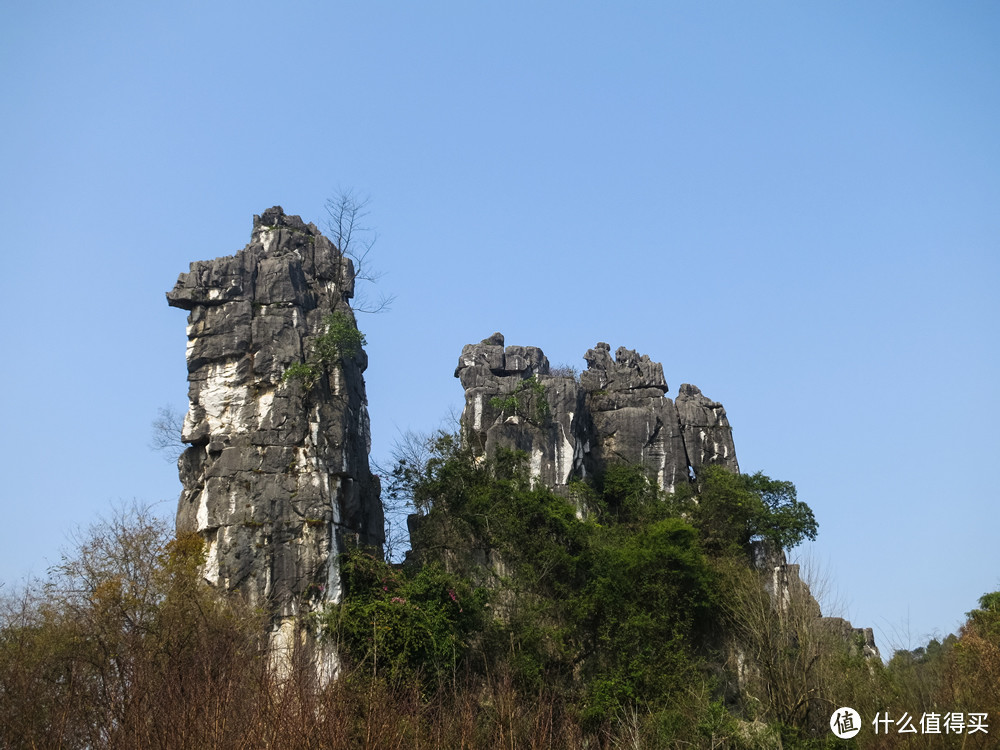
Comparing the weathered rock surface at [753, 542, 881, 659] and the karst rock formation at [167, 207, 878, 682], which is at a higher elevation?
the karst rock formation at [167, 207, 878, 682]

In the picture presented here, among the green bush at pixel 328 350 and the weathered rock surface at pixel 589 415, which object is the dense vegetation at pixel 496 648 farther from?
the green bush at pixel 328 350

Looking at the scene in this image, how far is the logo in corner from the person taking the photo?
2250 cm

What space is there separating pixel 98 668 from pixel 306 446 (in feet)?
26.9

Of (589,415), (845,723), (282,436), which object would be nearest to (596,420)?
(589,415)

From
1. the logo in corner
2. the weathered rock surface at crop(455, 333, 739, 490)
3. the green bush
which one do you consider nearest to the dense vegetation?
the logo in corner

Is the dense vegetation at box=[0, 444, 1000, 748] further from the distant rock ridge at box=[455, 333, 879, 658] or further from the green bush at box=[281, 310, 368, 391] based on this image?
the green bush at box=[281, 310, 368, 391]

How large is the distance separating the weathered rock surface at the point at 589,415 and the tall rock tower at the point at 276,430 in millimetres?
6425

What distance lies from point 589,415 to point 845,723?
1769 cm

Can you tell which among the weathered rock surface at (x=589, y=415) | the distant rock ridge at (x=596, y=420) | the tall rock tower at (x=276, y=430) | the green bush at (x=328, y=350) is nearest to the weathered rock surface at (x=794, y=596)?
the distant rock ridge at (x=596, y=420)

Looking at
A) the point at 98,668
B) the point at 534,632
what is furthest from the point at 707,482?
the point at 98,668

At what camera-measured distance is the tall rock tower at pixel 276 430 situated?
84.6 feet

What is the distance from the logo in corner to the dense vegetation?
0.75ft

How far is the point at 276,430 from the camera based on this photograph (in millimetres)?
27125

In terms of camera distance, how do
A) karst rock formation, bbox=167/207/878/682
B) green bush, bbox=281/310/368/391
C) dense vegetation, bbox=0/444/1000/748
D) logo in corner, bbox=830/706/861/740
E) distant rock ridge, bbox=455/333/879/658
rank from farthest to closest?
distant rock ridge, bbox=455/333/879/658 → green bush, bbox=281/310/368/391 → karst rock formation, bbox=167/207/878/682 → logo in corner, bbox=830/706/861/740 → dense vegetation, bbox=0/444/1000/748
